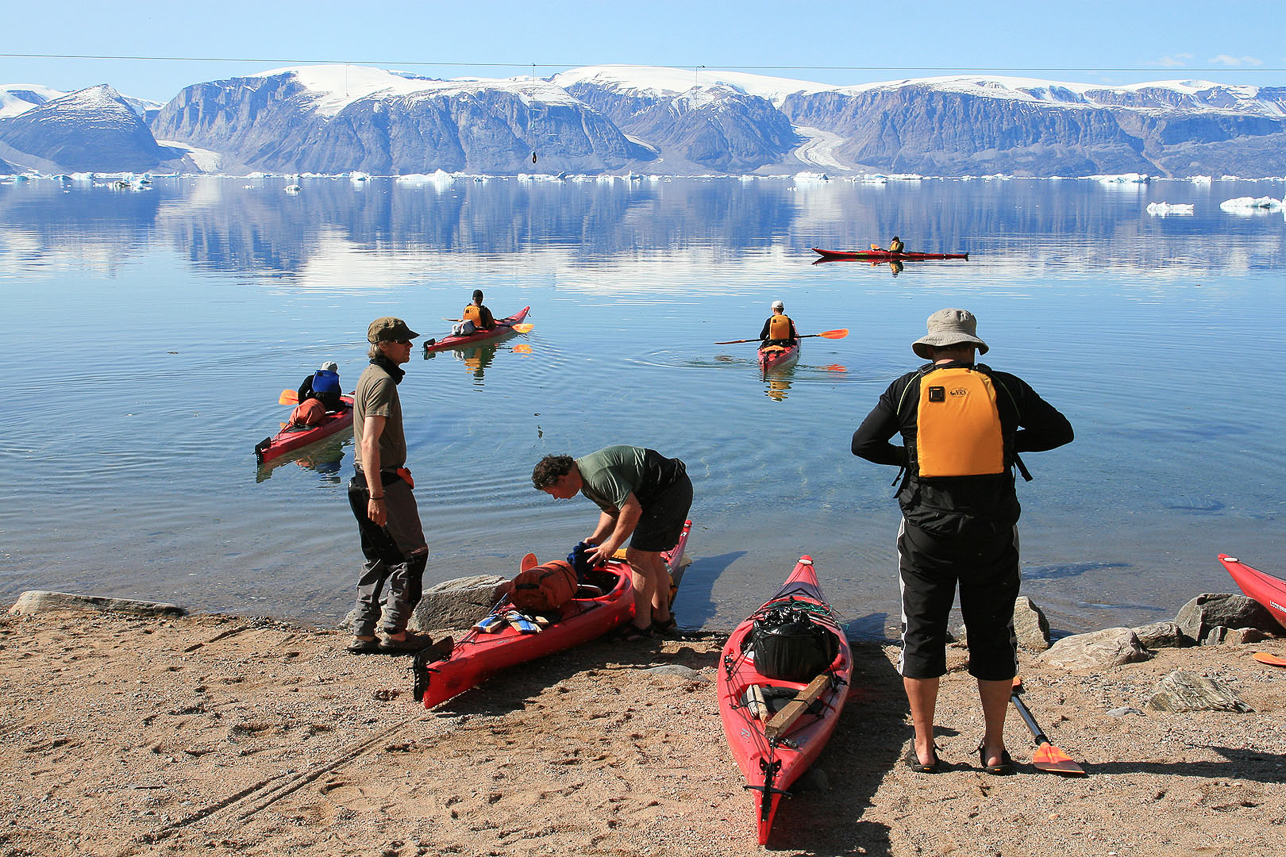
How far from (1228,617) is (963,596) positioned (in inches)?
156

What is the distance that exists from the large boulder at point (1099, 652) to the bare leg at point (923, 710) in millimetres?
2242

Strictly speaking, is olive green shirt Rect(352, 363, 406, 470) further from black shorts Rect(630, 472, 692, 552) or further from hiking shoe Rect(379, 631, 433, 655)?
black shorts Rect(630, 472, 692, 552)

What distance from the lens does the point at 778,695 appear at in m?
5.74

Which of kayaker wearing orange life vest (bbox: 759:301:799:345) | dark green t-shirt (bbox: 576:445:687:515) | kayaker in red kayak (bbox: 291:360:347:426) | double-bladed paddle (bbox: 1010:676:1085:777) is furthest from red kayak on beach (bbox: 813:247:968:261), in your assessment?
double-bladed paddle (bbox: 1010:676:1085:777)

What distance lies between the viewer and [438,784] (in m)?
5.08

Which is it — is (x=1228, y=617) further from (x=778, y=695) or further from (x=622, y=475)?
(x=622, y=475)

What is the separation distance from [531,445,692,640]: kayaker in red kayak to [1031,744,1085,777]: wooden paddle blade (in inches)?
116

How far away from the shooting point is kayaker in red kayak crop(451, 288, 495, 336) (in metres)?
22.7

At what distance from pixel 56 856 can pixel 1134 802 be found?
4.82 m

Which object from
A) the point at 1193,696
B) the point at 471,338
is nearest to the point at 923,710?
the point at 1193,696

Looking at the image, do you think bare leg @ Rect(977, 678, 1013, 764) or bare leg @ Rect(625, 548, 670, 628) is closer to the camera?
bare leg @ Rect(977, 678, 1013, 764)

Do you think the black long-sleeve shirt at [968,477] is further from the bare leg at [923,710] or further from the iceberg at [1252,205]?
the iceberg at [1252,205]

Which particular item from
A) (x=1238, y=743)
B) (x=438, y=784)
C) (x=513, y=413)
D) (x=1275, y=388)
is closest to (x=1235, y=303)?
(x=1275, y=388)

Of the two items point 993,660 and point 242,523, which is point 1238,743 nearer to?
point 993,660
